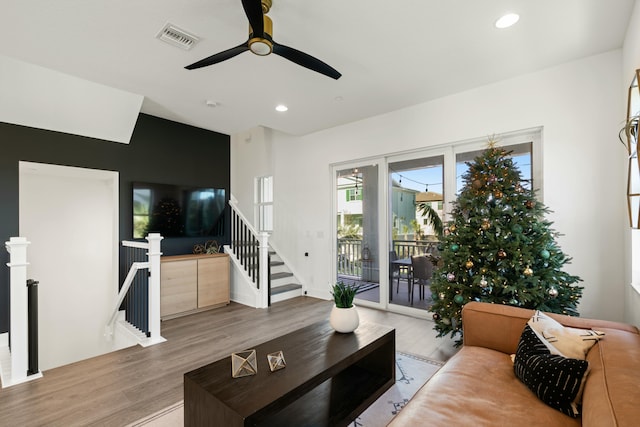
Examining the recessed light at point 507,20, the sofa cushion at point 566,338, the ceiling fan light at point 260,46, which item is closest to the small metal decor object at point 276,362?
the sofa cushion at point 566,338

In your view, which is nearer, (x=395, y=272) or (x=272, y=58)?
(x=272, y=58)

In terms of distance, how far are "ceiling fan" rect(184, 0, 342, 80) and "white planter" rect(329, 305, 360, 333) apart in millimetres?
1923

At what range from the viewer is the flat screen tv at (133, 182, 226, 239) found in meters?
4.65

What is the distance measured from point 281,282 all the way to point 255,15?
429 centimetres

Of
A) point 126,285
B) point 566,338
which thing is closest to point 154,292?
point 126,285

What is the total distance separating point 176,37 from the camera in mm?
2600

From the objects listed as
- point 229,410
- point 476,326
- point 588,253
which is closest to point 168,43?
point 229,410

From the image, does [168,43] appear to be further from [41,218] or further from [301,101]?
[41,218]

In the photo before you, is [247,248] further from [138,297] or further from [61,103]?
[61,103]

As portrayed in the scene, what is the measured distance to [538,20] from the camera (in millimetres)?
2436

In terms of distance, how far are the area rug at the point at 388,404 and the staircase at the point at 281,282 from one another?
8.74 ft

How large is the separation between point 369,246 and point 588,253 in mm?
2529

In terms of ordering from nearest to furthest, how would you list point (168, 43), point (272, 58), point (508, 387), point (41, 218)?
1. point (508, 387)
2. point (168, 43)
3. point (272, 58)
4. point (41, 218)

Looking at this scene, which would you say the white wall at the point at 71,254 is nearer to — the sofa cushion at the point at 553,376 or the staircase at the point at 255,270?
the staircase at the point at 255,270
